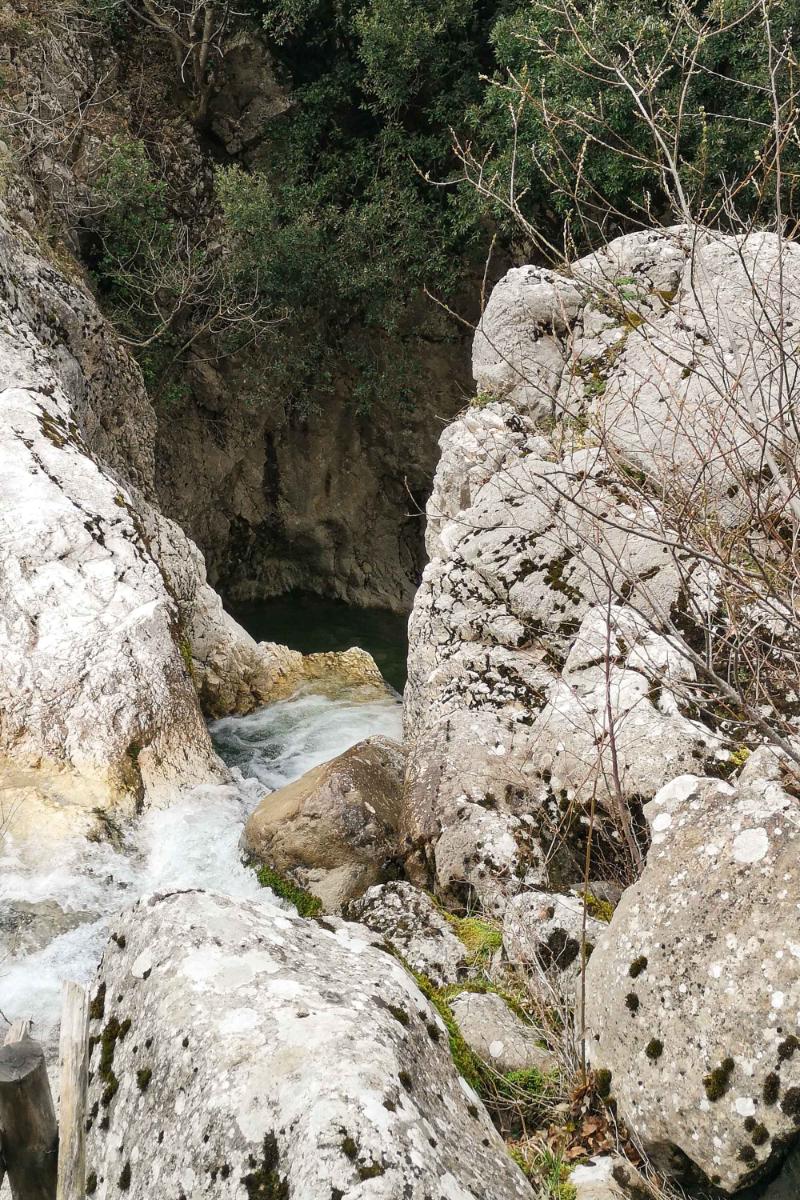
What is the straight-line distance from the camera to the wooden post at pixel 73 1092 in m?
2.63

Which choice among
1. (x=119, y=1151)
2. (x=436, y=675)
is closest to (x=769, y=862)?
(x=119, y=1151)

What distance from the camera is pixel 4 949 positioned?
5.31 m

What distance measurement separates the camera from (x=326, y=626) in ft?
56.4

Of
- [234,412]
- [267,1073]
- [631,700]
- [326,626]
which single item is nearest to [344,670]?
[326,626]

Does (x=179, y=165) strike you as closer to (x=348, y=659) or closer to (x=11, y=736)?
(x=348, y=659)

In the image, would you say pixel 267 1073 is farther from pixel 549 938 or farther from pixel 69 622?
pixel 69 622

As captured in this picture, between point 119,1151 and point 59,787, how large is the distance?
4.37 meters

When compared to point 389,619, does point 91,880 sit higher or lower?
lower

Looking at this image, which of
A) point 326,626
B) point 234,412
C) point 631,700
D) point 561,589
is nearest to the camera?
point 631,700

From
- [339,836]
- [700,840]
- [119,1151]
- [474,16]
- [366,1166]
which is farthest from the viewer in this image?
[474,16]

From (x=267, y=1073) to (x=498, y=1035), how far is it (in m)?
1.51

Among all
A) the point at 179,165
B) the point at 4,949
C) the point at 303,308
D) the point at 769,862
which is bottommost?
the point at 4,949

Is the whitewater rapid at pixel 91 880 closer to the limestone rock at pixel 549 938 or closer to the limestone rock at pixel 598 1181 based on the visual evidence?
the limestone rock at pixel 549 938

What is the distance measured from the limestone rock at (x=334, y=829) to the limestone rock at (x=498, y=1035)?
6.73ft
